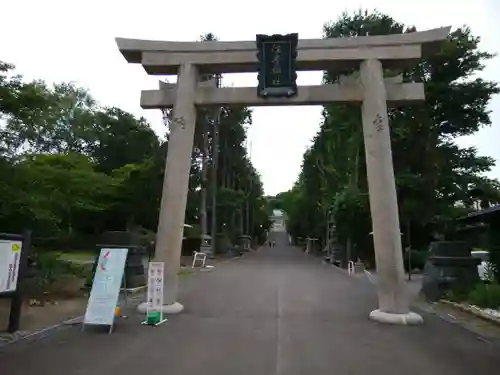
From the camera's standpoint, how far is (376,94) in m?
12.0

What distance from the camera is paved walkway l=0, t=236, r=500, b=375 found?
6914 millimetres

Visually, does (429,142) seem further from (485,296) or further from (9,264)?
(9,264)

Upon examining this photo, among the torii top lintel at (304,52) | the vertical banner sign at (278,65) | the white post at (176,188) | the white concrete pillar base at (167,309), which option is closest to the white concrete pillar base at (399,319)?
the white concrete pillar base at (167,309)

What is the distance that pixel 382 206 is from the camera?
11.5m

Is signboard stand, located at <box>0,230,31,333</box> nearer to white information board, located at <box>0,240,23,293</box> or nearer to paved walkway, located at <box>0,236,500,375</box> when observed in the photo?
white information board, located at <box>0,240,23,293</box>

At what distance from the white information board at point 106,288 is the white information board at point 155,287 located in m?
0.70

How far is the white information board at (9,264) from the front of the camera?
28.0 feet

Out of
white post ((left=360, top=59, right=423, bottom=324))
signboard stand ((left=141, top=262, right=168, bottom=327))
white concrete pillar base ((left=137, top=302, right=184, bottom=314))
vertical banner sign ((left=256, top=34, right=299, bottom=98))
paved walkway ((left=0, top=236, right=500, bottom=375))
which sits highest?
vertical banner sign ((left=256, top=34, right=299, bottom=98))

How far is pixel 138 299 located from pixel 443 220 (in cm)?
1589

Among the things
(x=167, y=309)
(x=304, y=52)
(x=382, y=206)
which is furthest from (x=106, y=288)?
(x=304, y=52)

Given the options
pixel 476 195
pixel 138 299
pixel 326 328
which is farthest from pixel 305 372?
pixel 476 195

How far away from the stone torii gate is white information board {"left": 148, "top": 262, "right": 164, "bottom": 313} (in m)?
1.14

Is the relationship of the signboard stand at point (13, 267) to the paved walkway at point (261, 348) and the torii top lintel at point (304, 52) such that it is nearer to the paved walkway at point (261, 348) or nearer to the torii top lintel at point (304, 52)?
the paved walkway at point (261, 348)

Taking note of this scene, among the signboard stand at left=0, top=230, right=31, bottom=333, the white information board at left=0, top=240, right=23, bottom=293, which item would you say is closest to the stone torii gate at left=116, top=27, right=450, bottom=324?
the signboard stand at left=0, top=230, right=31, bottom=333
